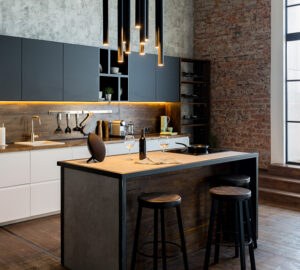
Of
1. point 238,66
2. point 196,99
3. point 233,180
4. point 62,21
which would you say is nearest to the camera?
point 233,180

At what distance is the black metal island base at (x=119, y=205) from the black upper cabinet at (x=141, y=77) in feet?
9.54

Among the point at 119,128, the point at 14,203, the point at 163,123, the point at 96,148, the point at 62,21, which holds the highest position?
the point at 62,21

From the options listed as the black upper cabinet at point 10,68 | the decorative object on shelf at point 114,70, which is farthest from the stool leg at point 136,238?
the decorative object on shelf at point 114,70

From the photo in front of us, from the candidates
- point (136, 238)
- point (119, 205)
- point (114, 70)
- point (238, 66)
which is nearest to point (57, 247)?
point (136, 238)

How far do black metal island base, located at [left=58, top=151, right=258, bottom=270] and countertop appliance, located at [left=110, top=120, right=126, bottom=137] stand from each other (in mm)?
2654

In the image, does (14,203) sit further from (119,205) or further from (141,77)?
(141,77)

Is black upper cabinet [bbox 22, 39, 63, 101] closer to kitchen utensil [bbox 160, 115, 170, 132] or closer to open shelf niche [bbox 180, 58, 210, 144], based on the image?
kitchen utensil [bbox 160, 115, 170, 132]

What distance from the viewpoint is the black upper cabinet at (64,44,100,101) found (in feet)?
19.3

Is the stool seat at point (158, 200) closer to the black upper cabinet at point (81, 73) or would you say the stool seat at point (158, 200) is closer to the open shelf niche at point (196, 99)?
the black upper cabinet at point (81, 73)

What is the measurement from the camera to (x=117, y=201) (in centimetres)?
312

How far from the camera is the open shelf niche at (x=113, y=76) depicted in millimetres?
6511

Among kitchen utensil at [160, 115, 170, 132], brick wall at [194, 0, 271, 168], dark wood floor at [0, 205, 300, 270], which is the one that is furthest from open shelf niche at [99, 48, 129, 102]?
dark wood floor at [0, 205, 300, 270]

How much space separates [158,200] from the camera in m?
3.25

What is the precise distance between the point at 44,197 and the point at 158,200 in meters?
2.57
